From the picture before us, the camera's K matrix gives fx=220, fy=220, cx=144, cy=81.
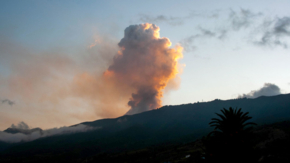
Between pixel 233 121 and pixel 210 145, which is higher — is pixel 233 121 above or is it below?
above

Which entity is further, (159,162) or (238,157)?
(159,162)

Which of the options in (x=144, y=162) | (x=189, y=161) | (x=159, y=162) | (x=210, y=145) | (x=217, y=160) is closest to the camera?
(x=217, y=160)

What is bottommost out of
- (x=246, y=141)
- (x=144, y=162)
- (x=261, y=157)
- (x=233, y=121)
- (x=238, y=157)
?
(x=144, y=162)

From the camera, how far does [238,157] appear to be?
134 ft

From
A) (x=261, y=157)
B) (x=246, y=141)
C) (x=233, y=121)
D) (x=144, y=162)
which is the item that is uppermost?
(x=233, y=121)

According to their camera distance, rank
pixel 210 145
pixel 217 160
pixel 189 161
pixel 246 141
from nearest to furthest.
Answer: pixel 246 141
pixel 217 160
pixel 210 145
pixel 189 161

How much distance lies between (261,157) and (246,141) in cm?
2282

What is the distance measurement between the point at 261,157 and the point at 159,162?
111886 millimetres

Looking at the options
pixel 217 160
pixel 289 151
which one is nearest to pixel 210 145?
pixel 217 160

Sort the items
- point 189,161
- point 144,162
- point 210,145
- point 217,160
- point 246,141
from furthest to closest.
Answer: point 144,162, point 189,161, point 210,145, point 217,160, point 246,141

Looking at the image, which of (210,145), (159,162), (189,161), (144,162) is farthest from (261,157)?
(144,162)

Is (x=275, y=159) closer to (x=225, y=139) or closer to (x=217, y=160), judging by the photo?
(x=217, y=160)

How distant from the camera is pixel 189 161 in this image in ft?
425

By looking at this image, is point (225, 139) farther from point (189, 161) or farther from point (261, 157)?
point (189, 161)
